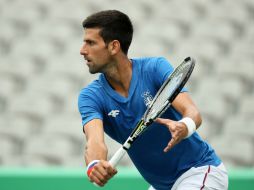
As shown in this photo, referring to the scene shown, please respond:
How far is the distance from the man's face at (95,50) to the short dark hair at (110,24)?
34 millimetres

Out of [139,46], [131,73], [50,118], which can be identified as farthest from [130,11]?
[131,73]

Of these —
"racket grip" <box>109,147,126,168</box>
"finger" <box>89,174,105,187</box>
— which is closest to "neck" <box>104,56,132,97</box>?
"racket grip" <box>109,147,126,168</box>

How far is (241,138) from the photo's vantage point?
9.56 metres

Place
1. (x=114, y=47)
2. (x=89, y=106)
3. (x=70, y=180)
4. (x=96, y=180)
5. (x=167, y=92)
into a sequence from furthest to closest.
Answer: (x=70, y=180), (x=114, y=47), (x=89, y=106), (x=167, y=92), (x=96, y=180)

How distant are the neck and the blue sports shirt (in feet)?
0.12

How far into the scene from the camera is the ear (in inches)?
193

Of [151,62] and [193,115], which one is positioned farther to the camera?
[151,62]

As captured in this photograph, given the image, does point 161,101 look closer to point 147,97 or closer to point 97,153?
point 147,97

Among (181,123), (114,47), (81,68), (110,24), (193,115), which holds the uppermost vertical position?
(81,68)

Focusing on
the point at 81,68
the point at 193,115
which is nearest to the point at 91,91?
the point at 193,115

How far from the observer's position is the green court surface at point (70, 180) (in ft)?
23.5

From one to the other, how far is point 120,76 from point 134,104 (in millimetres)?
224

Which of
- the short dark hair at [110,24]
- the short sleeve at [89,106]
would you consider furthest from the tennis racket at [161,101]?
the short dark hair at [110,24]

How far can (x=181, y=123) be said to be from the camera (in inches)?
168
